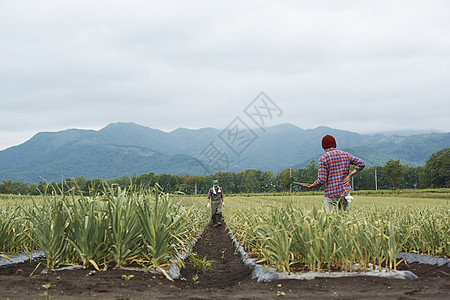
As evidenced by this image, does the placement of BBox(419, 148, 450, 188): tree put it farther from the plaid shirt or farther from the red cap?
the plaid shirt

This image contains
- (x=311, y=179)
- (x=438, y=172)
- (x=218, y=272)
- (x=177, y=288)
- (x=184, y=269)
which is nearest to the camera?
(x=177, y=288)

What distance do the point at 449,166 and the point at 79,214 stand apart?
8748cm

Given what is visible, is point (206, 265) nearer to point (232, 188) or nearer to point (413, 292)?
point (413, 292)

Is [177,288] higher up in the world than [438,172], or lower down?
lower down

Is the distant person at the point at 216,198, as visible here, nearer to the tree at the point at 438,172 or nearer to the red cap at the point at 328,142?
the red cap at the point at 328,142

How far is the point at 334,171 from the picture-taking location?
664cm

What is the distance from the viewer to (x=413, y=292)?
3.37m

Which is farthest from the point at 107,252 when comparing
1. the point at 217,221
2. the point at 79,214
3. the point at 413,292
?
the point at 217,221

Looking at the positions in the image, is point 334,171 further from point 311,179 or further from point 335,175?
point 311,179

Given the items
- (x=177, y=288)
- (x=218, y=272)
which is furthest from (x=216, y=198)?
(x=177, y=288)

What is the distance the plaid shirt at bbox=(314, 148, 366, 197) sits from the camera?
658 centimetres

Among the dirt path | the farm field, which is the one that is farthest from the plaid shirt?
the dirt path

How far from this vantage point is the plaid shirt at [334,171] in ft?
21.6

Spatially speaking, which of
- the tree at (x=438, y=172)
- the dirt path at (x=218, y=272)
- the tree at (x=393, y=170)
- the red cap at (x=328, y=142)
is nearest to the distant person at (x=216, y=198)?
the dirt path at (x=218, y=272)
